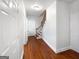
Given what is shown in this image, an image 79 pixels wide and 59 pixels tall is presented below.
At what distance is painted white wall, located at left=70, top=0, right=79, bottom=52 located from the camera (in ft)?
11.4

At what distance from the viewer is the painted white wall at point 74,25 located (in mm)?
3486

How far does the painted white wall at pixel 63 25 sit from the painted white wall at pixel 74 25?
0.64ft

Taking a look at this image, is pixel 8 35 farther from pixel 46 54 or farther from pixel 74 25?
pixel 74 25

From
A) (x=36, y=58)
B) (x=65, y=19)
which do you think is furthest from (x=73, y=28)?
(x=36, y=58)

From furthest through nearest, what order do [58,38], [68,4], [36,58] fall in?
[68,4] → [58,38] → [36,58]

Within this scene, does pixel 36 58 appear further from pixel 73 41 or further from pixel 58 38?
pixel 73 41

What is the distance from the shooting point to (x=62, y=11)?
3.67 metres

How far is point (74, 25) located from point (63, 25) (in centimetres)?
52

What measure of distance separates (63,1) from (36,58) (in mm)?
2863

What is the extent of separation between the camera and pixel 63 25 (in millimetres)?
3729

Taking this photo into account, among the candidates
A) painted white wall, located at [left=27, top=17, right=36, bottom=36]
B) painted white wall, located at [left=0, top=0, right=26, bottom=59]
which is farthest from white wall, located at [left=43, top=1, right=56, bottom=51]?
painted white wall, located at [left=27, top=17, right=36, bottom=36]

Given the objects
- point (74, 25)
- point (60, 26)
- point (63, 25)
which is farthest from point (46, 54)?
point (74, 25)

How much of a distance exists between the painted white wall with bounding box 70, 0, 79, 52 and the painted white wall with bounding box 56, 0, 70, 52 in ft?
0.64

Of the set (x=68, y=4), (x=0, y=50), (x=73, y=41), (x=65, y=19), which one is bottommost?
(x=73, y=41)
